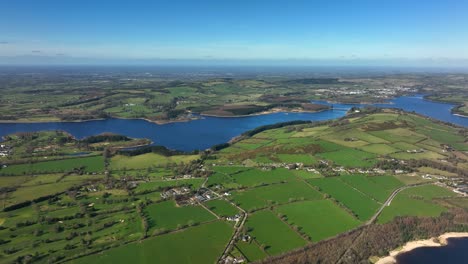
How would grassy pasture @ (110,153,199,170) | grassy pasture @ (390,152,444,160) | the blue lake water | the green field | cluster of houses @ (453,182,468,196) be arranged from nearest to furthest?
the green field
cluster of houses @ (453,182,468,196)
grassy pasture @ (110,153,199,170)
grassy pasture @ (390,152,444,160)
the blue lake water

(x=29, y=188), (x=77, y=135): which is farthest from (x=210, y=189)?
(x=77, y=135)

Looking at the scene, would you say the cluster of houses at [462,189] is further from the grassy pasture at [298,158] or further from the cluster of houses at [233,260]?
the cluster of houses at [233,260]

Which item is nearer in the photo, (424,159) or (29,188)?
(29,188)

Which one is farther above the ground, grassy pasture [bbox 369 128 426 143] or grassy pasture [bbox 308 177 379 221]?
grassy pasture [bbox 369 128 426 143]

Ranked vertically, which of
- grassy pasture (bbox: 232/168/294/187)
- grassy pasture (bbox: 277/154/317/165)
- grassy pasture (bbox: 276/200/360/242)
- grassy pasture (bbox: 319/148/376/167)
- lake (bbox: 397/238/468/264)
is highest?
grassy pasture (bbox: 319/148/376/167)

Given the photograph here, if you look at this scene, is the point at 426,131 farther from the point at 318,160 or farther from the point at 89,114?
the point at 89,114

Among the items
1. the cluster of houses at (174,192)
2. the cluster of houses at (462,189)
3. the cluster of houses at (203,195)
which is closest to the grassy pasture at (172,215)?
the cluster of houses at (174,192)

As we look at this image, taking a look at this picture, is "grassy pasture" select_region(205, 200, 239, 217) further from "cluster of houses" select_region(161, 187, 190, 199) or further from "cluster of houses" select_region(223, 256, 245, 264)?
"cluster of houses" select_region(223, 256, 245, 264)

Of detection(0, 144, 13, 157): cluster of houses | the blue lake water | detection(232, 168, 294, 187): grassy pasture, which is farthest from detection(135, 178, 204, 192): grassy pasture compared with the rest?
detection(0, 144, 13, 157): cluster of houses
